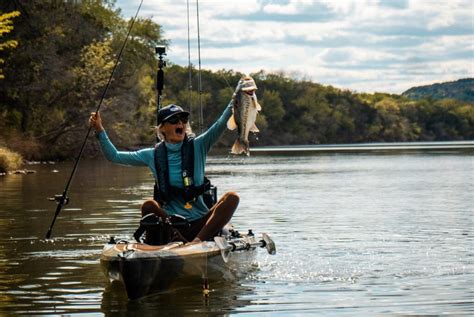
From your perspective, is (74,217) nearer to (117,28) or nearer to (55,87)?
(55,87)

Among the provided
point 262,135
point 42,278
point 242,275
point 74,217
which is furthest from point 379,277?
point 262,135

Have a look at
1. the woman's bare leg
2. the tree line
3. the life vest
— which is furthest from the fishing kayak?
the tree line

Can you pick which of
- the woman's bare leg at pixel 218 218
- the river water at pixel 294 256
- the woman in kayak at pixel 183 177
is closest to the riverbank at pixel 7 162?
the river water at pixel 294 256

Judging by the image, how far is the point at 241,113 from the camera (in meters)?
11.9

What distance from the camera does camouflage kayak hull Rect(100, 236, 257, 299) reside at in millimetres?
11252

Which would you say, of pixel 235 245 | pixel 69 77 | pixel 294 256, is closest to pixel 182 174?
pixel 235 245

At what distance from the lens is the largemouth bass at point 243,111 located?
1183 centimetres

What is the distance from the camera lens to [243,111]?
11.8 m

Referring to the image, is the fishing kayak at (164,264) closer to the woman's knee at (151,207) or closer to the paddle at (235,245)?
the paddle at (235,245)

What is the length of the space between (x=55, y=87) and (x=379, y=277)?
5060cm

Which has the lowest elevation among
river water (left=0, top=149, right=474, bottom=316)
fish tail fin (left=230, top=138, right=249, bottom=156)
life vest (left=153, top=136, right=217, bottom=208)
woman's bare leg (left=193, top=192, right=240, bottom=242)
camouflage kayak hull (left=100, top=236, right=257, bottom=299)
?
river water (left=0, top=149, right=474, bottom=316)

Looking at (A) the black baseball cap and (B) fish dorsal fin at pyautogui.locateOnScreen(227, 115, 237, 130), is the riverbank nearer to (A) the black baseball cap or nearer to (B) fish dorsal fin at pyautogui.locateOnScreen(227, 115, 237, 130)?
(A) the black baseball cap

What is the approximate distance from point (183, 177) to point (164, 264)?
4.26 ft

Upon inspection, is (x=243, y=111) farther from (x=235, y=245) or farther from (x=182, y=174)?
(x=235, y=245)
